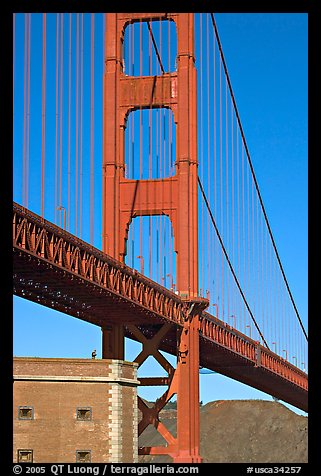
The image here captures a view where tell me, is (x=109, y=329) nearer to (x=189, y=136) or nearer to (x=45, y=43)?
(x=189, y=136)

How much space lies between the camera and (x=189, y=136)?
63.2 metres

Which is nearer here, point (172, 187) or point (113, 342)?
point (113, 342)

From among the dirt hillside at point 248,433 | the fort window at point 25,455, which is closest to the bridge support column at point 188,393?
the fort window at point 25,455

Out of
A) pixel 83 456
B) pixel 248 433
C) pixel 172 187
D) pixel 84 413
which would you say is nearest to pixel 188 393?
pixel 172 187

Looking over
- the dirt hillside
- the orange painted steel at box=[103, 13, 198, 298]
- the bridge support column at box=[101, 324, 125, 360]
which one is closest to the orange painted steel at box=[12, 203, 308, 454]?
the bridge support column at box=[101, 324, 125, 360]

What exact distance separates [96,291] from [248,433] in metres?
116

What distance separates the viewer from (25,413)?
47.0 meters

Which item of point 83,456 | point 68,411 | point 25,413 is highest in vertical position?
point 68,411

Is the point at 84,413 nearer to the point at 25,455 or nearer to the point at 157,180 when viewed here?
the point at 25,455

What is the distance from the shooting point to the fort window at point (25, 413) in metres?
46.9

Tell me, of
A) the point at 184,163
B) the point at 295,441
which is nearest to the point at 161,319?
the point at 184,163

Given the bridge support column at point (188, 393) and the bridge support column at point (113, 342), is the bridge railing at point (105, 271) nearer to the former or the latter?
the bridge support column at point (188, 393)

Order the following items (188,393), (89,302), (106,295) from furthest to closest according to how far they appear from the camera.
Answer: (188,393)
(89,302)
(106,295)

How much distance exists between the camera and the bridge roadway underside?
46531 mm
